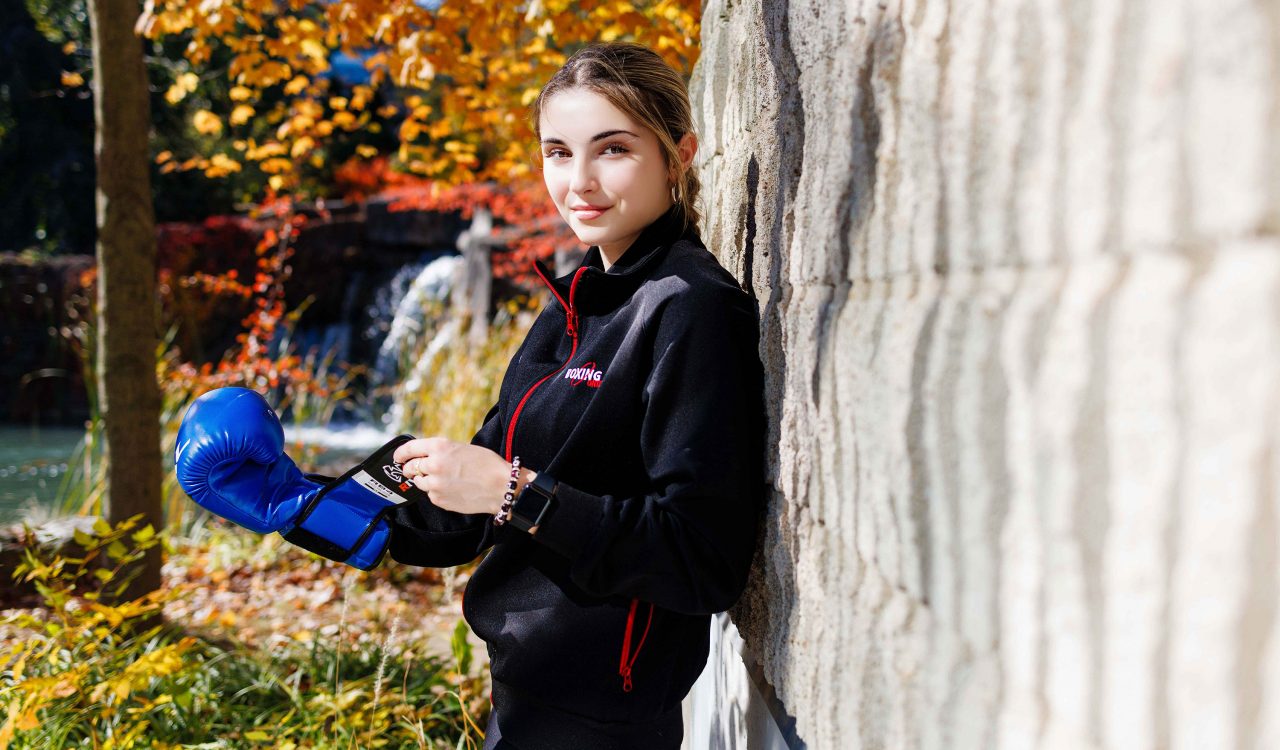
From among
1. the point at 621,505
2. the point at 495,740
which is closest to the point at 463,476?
the point at 621,505

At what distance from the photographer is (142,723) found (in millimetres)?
2338

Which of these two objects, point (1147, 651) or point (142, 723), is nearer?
point (1147, 651)

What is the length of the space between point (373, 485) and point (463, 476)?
0.88ft

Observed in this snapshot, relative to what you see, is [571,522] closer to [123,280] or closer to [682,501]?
[682,501]

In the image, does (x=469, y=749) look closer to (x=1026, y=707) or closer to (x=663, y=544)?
(x=663, y=544)

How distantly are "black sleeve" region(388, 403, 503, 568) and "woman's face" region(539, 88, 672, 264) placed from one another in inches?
15.6

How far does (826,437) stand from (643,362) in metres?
0.38

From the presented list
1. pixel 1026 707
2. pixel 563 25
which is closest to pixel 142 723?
pixel 1026 707

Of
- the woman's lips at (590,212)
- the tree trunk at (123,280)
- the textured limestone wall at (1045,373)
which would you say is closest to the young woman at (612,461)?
the woman's lips at (590,212)

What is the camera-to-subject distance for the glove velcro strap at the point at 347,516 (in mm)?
1507

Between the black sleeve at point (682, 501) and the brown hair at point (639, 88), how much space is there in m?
0.32

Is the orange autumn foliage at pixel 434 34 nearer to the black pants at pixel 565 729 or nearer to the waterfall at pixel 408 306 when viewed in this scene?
the black pants at pixel 565 729

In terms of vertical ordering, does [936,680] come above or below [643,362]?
below

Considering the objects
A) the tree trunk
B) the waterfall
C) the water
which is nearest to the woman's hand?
the tree trunk
